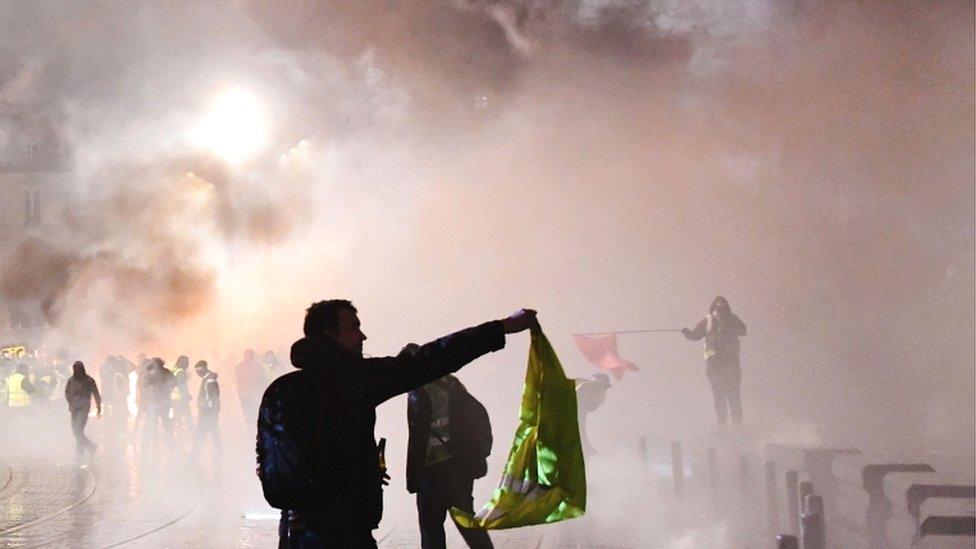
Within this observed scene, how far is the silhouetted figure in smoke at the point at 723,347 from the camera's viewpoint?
13461 millimetres

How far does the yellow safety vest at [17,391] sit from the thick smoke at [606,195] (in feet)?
31.0

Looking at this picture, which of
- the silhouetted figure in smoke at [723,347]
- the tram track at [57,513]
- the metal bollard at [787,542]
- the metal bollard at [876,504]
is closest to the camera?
the metal bollard at [787,542]

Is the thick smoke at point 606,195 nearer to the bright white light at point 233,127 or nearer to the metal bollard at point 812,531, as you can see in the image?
the bright white light at point 233,127

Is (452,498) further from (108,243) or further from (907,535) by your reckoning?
(108,243)

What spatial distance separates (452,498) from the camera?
21.2 ft

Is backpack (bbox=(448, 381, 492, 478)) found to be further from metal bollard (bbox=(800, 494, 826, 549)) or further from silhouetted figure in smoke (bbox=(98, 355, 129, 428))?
silhouetted figure in smoke (bbox=(98, 355, 129, 428))

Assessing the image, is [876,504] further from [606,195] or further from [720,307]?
[606,195]

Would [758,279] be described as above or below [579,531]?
above

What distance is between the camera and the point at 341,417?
13.0 feet

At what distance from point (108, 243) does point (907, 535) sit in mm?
37073

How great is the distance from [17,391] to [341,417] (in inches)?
738

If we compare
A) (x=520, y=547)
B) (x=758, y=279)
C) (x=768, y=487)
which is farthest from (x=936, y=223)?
(x=520, y=547)

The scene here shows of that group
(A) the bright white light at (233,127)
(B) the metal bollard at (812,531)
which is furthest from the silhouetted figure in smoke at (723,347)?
(A) the bright white light at (233,127)

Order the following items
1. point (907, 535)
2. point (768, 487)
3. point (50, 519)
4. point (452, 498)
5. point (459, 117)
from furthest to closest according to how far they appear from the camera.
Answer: point (459, 117) → point (50, 519) → point (768, 487) → point (907, 535) → point (452, 498)
